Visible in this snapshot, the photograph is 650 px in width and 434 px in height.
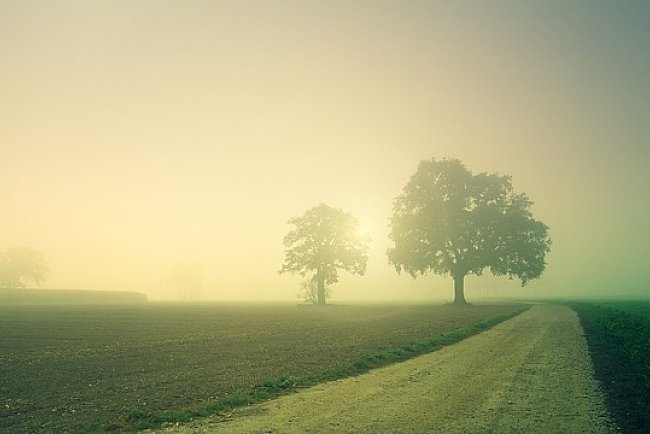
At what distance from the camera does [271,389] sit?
14.6m

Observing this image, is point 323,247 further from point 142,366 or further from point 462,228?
point 142,366

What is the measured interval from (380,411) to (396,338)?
16.5 meters

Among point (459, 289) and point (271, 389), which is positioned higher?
point (459, 289)

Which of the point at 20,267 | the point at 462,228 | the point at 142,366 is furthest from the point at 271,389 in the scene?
the point at 20,267

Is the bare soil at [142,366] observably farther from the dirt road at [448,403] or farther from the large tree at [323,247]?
the large tree at [323,247]

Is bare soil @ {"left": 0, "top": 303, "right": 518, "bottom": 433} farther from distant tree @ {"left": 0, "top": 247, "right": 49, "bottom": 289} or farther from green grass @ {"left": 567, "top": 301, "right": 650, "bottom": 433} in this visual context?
distant tree @ {"left": 0, "top": 247, "right": 49, "bottom": 289}

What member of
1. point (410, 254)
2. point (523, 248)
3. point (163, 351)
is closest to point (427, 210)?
point (410, 254)

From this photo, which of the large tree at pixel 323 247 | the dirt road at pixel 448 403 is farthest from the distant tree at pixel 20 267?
the dirt road at pixel 448 403

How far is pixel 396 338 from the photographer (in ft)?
90.6

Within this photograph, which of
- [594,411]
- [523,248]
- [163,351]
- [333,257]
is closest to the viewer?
[594,411]

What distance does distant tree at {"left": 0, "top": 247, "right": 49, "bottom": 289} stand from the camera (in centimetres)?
14488

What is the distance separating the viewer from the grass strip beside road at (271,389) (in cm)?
1120

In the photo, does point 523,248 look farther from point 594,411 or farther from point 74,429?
point 74,429

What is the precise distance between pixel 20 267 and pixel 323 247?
120060 millimetres
